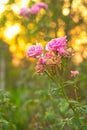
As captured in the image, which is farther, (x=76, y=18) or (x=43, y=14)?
(x=76, y=18)

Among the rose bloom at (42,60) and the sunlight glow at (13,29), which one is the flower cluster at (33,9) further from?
the rose bloom at (42,60)

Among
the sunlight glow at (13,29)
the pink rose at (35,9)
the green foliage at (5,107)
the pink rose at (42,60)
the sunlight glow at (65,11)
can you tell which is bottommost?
the green foliage at (5,107)

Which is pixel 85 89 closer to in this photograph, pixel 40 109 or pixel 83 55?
pixel 83 55

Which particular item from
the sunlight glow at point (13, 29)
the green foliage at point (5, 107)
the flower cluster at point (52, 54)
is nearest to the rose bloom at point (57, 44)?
the flower cluster at point (52, 54)

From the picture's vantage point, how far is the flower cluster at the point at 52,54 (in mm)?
3465

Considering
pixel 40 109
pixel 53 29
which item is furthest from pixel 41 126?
pixel 53 29

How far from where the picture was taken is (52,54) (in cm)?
352

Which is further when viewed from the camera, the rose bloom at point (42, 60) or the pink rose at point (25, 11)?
the pink rose at point (25, 11)

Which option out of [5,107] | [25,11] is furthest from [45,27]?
[5,107]

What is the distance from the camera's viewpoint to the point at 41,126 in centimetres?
495

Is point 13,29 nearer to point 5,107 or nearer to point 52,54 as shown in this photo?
point 5,107

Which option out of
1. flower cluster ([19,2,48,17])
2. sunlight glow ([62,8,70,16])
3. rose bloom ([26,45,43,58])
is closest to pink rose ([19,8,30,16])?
flower cluster ([19,2,48,17])

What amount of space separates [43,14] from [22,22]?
0.30m

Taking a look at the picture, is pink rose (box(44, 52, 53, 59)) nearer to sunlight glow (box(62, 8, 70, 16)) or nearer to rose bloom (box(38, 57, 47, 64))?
rose bloom (box(38, 57, 47, 64))
